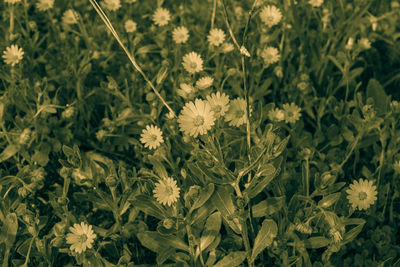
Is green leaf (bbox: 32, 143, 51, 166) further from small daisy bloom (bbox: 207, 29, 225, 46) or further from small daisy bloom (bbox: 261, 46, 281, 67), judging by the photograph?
small daisy bloom (bbox: 261, 46, 281, 67)

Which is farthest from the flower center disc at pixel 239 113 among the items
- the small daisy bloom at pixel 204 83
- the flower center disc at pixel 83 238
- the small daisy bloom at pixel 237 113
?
the flower center disc at pixel 83 238

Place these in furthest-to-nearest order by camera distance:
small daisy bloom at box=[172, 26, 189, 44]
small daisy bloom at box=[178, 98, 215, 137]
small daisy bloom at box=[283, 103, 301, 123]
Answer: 1. small daisy bloom at box=[172, 26, 189, 44]
2. small daisy bloom at box=[283, 103, 301, 123]
3. small daisy bloom at box=[178, 98, 215, 137]

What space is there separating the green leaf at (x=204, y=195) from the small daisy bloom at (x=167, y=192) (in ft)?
0.25

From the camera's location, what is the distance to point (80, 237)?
164 cm

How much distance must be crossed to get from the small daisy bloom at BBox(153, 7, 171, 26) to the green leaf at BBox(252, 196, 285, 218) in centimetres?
138

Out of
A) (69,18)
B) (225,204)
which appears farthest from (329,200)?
(69,18)

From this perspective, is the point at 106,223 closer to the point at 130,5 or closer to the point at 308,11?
the point at 130,5

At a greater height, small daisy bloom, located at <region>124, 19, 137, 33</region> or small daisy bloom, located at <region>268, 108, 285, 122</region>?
small daisy bloom, located at <region>124, 19, 137, 33</region>

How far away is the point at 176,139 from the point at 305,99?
776 millimetres

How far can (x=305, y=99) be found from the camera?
2.30 m

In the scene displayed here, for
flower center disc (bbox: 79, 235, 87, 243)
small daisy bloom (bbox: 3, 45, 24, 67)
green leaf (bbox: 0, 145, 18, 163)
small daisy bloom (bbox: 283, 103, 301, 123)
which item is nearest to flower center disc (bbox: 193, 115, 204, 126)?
flower center disc (bbox: 79, 235, 87, 243)

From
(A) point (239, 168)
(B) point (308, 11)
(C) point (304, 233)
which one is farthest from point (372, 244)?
(B) point (308, 11)

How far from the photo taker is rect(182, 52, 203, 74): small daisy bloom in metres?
2.09

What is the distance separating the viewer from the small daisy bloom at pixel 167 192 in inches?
62.3
